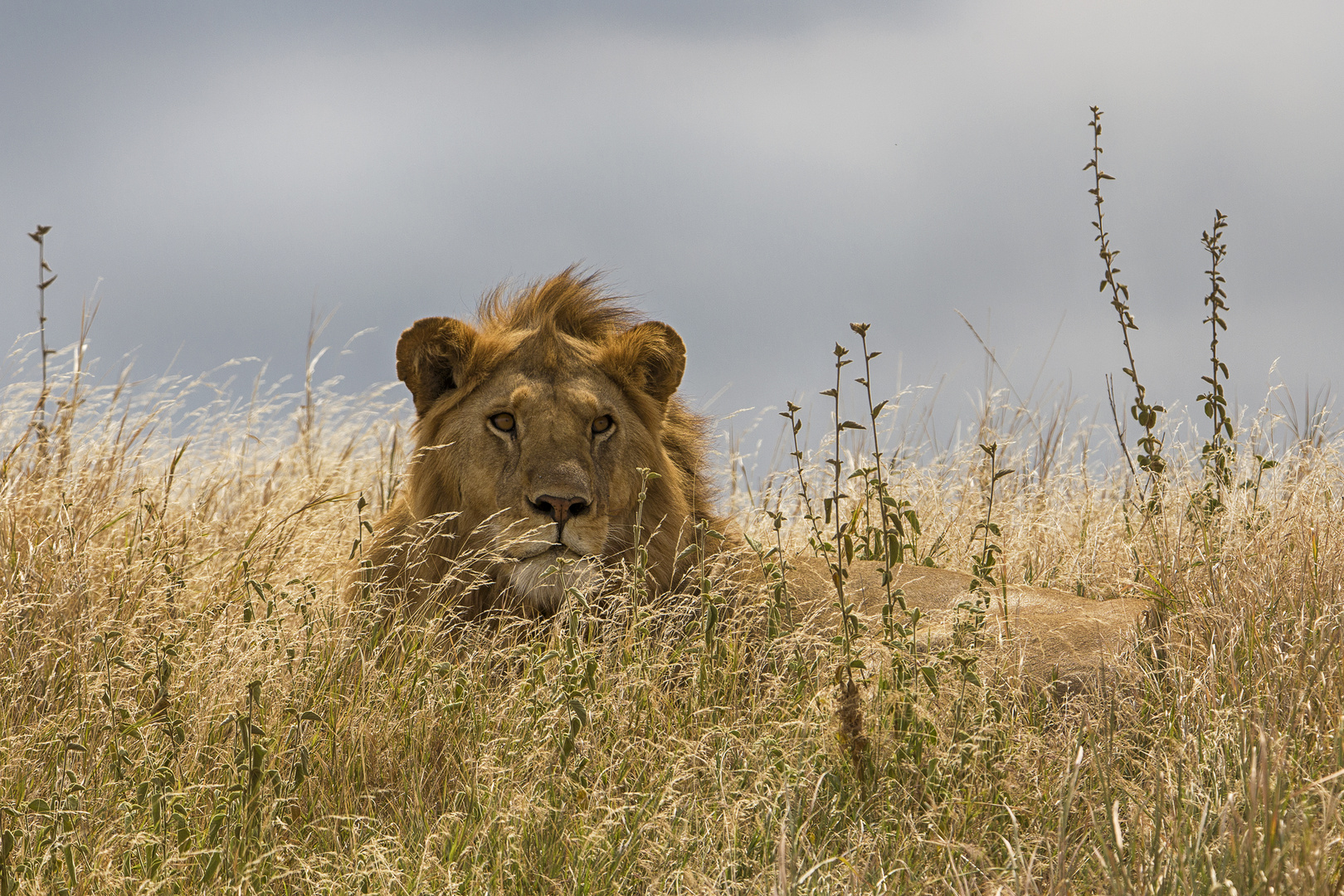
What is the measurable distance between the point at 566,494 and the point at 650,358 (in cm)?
97

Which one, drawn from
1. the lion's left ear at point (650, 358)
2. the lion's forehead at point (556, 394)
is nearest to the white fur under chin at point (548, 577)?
the lion's forehead at point (556, 394)

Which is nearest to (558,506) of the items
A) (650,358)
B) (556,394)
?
(556,394)

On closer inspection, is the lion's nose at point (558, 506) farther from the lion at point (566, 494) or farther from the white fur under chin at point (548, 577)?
the white fur under chin at point (548, 577)

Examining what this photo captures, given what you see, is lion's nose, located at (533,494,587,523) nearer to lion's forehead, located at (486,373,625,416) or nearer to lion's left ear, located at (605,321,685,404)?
lion's forehead, located at (486,373,625,416)

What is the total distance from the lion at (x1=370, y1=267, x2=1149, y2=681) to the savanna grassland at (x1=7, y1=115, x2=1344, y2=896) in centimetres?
19

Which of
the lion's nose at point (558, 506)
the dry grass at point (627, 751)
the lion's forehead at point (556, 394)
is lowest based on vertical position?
the dry grass at point (627, 751)

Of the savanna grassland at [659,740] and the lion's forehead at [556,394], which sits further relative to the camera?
the lion's forehead at [556,394]

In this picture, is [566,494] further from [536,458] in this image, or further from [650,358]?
[650,358]

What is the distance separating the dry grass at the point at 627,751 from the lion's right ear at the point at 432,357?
2.83 ft

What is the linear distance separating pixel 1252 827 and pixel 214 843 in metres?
2.71

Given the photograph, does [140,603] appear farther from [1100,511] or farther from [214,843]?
[1100,511]

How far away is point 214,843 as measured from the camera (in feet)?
11.1

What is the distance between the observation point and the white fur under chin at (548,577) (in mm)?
4512

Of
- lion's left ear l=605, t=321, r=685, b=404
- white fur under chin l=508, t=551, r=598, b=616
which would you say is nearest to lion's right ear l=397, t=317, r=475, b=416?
lion's left ear l=605, t=321, r=685, b=404
